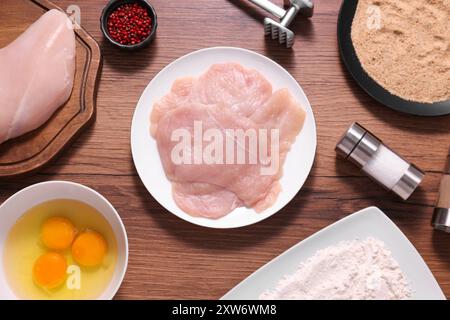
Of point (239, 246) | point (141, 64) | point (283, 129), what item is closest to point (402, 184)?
point (283, 129)

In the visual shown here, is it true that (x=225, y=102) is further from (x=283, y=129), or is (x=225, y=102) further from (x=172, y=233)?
(x=172, y=233)

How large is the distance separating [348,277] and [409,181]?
12.1 inches

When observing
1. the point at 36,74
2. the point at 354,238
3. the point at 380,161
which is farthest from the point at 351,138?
the point at 36,74

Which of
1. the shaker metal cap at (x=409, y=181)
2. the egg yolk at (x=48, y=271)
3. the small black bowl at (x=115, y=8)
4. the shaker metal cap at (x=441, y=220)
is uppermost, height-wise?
the small black bowl at (x=115, y=8)

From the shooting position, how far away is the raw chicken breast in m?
1.56

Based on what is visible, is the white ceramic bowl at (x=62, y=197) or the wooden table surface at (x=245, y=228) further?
the wooden table surface at (x=245, y=228)

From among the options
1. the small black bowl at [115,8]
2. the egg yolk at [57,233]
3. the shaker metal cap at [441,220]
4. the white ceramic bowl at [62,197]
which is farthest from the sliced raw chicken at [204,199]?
the shaker metal cap at [441,220]

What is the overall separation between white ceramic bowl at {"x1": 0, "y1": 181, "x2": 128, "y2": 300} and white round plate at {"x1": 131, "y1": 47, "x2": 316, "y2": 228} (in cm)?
14

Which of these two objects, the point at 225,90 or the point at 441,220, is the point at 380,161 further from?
the point at 225,90

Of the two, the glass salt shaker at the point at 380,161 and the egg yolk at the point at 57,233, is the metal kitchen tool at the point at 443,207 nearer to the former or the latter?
the glass salt shaker at the point at 380,161

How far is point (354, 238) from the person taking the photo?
158 centimetres

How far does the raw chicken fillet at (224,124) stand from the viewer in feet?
5.21

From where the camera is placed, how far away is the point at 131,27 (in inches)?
64.7

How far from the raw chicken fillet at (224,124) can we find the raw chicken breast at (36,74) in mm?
271
